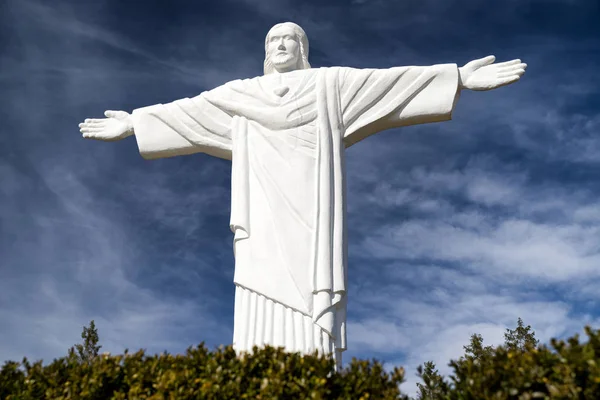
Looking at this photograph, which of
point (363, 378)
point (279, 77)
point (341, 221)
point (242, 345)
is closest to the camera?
point (363, 378)

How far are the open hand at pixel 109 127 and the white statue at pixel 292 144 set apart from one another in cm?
2

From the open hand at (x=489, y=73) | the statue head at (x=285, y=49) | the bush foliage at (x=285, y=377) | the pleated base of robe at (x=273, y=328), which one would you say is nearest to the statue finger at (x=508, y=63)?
the open hand at (x=489, y=73)

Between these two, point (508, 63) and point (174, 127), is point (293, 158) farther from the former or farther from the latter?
point (508, 63)

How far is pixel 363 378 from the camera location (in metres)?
4.54

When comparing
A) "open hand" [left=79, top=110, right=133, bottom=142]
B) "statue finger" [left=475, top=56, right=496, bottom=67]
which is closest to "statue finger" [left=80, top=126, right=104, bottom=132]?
"open hand" [left=79, top=110, right=133, bottom=142]

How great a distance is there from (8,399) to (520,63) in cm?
689

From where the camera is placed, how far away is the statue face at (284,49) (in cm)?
880

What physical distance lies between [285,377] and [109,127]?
5.68m

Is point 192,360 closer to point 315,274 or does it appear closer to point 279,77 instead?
point 315,274

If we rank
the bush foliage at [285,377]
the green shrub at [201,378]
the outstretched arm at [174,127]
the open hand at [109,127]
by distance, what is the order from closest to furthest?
the bush foliage at [285,377] → the green shrub at [201,378] → the outstretched arm at [174,127] → the open hand at [109,127]

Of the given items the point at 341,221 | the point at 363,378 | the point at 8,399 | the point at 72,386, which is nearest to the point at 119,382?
the point at 72,386

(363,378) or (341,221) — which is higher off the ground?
(341,221)

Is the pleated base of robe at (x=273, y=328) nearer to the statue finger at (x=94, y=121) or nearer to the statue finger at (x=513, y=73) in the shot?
the statue finger at (x=94, y=121)

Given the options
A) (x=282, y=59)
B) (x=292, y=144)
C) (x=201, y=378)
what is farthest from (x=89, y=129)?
(x=201, y=378)
